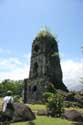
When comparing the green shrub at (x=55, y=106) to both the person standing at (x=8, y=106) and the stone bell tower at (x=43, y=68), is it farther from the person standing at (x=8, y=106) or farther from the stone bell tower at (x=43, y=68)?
the stone bell tower at (x=43, y=68)

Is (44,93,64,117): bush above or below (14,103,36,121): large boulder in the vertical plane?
above

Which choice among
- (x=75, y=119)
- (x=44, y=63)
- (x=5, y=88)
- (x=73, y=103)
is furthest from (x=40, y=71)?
(x=5, y=88)

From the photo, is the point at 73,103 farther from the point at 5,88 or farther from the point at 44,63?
the point at 5,88

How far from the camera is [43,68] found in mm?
44656

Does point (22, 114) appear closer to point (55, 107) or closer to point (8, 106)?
point (8, 106)

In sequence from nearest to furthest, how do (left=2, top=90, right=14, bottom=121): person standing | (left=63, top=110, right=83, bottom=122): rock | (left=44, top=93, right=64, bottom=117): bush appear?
1. (left=2, top=90, right=14, bottom=121): person standing
2. (left=63, top=110, right=83, bottom=122): rock
3. (left=44, top=93, right=64, bottom=117): bush

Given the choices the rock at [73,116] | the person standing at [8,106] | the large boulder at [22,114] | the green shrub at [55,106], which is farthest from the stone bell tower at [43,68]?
the person standing at [8,106]

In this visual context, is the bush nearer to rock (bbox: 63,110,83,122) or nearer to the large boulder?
rock (bbox: 63,110,83,122)

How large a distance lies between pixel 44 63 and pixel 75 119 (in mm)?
25793

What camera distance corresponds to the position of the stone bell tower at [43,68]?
145ft

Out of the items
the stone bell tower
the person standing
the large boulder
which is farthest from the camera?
the stone bell tower

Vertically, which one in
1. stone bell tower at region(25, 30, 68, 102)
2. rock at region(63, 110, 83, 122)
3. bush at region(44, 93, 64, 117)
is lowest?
rock at region(63, 110, 83, 122)

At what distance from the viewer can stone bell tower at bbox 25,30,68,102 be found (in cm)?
4407

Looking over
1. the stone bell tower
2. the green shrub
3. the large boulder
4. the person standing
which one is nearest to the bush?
the green shrub
